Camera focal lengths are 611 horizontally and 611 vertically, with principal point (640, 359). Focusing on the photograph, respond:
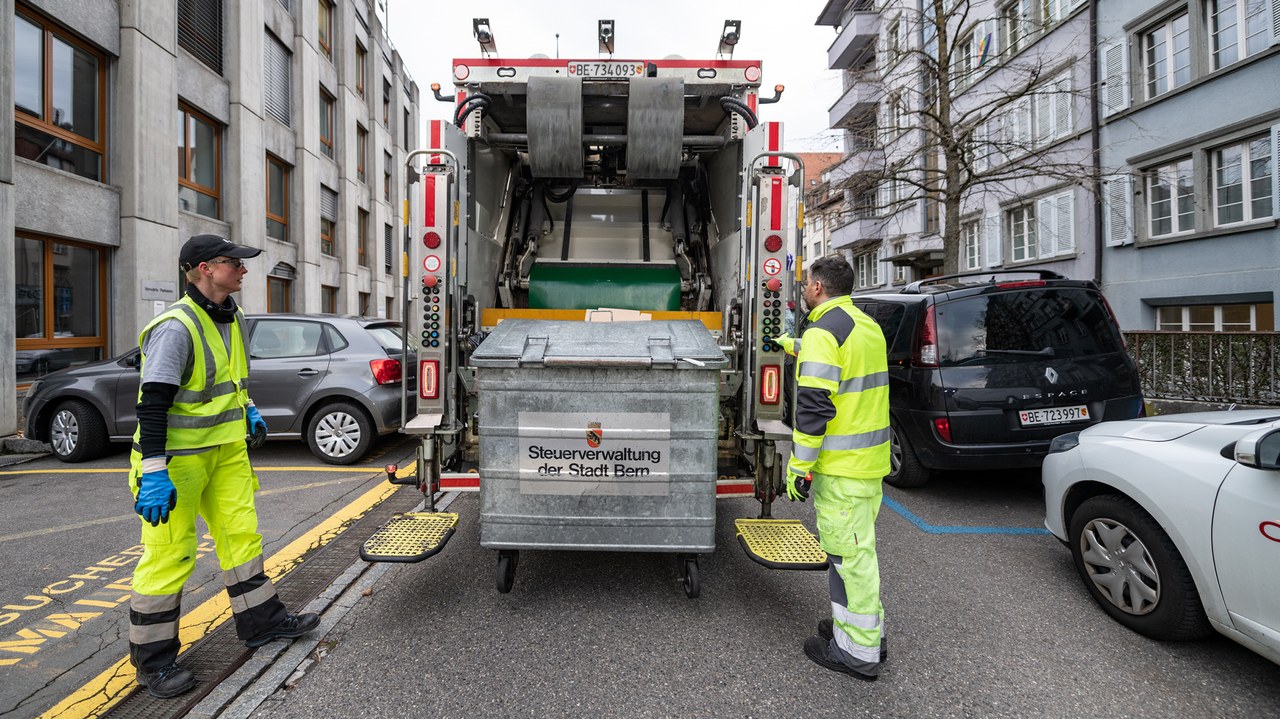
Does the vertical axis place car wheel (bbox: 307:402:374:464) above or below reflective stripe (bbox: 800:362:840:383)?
below

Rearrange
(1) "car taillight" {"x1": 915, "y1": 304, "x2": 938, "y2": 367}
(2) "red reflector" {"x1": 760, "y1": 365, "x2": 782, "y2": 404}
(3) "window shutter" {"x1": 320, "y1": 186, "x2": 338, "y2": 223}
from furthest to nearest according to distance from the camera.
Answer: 1. (3) "window shutter" {"x1": 320, "y1": 186, "x2": 338, "y2": 223}
2. (1) "car taillight" {"x1": 915, "y1": 304, "x2": 938, "y2": 367}
3. (2) "red reflector" {"x1": 760, "y1": 365, "x2": 782, "y2": 404}

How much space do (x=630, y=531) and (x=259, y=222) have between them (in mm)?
12841

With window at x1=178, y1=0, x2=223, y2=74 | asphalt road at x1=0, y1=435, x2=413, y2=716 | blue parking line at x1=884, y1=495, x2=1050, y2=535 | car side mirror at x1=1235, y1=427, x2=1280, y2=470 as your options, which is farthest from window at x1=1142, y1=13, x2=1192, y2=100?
window at x1=178, y1=0, x2=223, y2=74

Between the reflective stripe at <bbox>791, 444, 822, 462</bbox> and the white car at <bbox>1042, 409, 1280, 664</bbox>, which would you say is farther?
the reflective stripe at <bbox>791, 444, 822, 462</bbox>

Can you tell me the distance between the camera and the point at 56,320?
327 inches

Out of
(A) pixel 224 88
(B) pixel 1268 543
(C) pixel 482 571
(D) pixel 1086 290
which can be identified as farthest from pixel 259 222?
(B) pixel 1268 543

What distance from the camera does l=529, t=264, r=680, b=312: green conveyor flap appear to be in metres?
5.11

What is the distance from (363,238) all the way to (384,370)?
1541 centimetres

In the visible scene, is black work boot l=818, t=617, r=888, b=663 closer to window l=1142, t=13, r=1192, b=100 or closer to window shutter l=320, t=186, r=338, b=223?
window l=1142, t=13, r=1192, b=100

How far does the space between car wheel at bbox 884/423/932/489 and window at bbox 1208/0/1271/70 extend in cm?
1135

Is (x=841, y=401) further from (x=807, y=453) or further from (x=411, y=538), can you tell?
(x=411, y=538)

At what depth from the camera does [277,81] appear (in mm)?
13984

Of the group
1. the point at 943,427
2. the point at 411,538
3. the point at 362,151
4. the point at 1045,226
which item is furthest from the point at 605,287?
the point at 362,151

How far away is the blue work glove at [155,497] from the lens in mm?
2248
